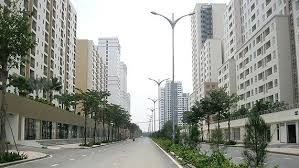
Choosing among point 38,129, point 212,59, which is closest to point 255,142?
point 38,129

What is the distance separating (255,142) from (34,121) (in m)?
52.5

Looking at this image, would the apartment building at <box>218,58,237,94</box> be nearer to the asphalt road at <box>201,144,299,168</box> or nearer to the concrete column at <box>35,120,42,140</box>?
the concrete column at <box>35,120,42,140</box>

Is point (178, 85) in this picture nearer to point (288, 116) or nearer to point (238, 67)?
point (238, 67)

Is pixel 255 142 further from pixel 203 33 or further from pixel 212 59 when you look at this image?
pixel 203 33

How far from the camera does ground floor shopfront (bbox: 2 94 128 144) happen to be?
172ft

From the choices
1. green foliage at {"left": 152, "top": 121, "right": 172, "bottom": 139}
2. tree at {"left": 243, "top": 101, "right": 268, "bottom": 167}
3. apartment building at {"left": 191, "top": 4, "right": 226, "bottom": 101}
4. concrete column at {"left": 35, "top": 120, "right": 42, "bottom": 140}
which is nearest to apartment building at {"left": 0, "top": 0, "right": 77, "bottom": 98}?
concrete column at {"left": 35, "top": 120, "right": 42, "bottom": 140}

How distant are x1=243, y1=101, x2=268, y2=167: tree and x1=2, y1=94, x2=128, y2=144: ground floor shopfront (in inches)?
1088

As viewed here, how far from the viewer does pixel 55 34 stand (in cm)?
9175

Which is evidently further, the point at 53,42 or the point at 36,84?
the point at 53,42

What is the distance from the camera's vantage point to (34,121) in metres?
62.4

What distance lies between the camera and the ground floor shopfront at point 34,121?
52.4 metres

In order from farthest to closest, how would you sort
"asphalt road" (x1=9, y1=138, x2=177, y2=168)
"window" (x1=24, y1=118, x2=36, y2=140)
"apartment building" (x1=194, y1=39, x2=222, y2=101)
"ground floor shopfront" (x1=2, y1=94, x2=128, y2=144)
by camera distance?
1. "apartment building" (x1=194, y1=39, x2=222, y2=101)
2. "window" (x1=24, y1=118, x2=36, y2=140)
3. "ground floor shopfront" (x1=2, y1=94, x2=128, y2=144)
4. "asphalt road" (x1=9, y1=138, x2=177, y2=168)

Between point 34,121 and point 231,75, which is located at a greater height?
point 231,75

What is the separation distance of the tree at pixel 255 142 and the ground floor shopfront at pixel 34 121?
90.7 feet
